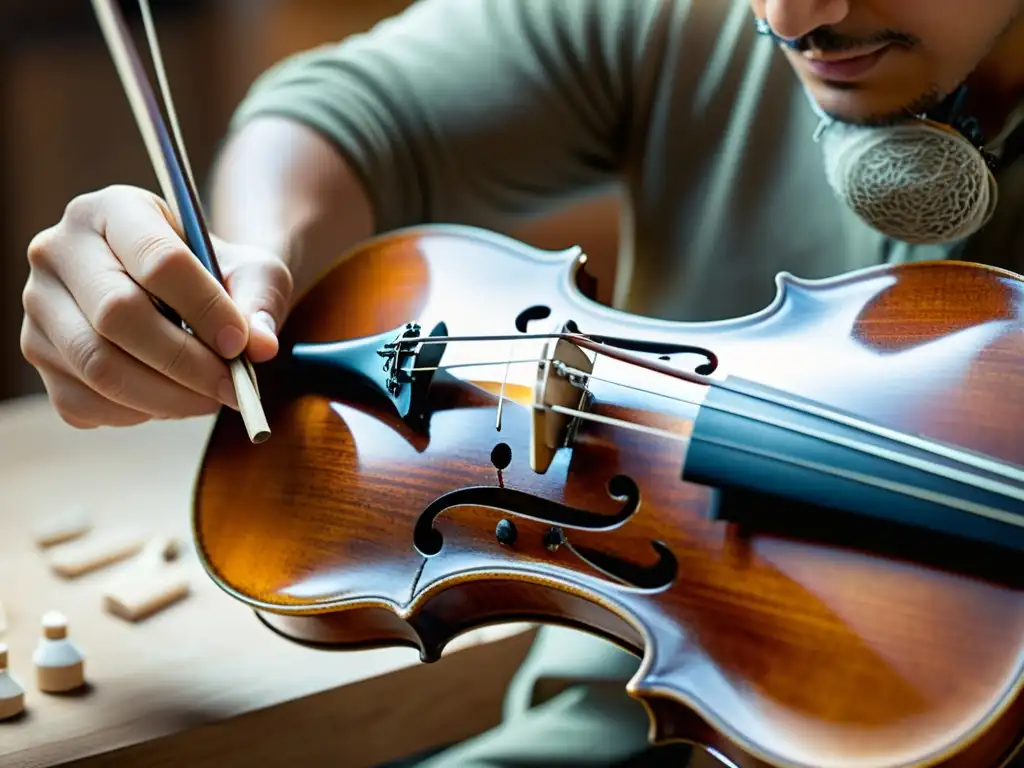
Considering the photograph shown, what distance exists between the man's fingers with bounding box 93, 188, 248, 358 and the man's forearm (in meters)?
0.21

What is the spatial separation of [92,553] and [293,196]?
0.34m

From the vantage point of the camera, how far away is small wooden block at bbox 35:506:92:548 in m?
0.87

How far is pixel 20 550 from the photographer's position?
2.83 feet

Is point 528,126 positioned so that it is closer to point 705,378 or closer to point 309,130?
point 309,130

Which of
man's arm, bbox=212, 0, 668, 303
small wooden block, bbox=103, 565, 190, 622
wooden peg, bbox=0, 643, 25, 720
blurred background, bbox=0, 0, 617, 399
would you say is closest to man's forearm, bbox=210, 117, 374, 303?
man's arm, bbox=212, 0, 668, 303

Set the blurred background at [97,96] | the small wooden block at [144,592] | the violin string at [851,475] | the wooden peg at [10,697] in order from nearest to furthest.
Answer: the violin string at [851,475], the wooden peg at [10,697], the small wooden block at [144,592], the blurred background at [97,96]

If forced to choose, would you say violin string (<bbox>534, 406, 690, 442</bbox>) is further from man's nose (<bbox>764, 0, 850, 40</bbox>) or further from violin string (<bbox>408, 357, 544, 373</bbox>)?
man's nose (<bbox>764, 0, 850, 40</bbox>)

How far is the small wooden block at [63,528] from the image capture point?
0.87m

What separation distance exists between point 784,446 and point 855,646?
10 cm

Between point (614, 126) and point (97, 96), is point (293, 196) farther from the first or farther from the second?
point (97, 96)

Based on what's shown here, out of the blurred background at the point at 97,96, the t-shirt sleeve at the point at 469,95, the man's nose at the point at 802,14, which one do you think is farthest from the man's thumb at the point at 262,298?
the blurred background at the point at 97,96

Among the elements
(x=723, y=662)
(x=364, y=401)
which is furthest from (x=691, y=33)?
(x=723, y=662)

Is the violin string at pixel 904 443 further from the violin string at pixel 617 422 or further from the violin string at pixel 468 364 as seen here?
the violin string at pixel 468 364

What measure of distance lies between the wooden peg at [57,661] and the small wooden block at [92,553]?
0.40 ft
